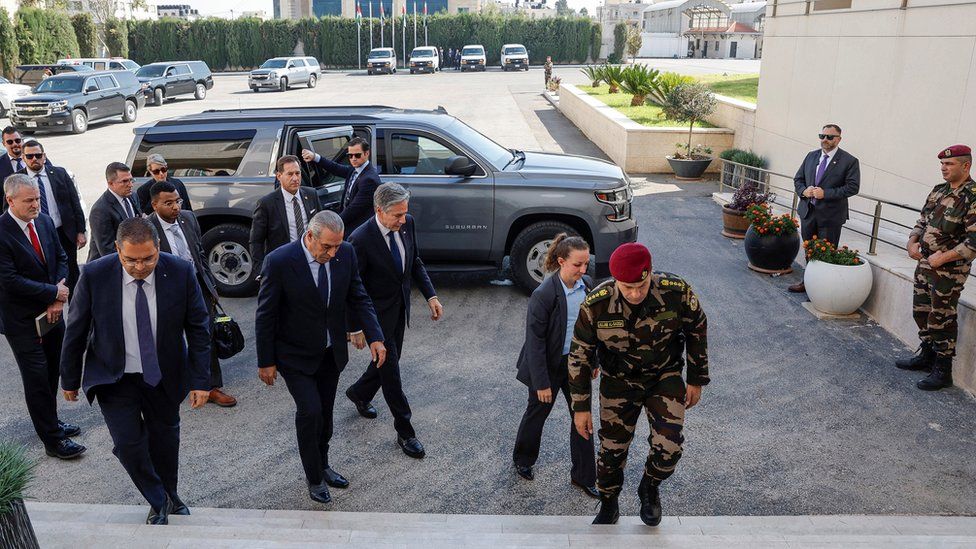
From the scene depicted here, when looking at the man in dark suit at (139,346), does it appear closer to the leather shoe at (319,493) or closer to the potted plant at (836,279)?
the leather shoe at (319,493)

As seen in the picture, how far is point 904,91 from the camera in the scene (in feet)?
35.7

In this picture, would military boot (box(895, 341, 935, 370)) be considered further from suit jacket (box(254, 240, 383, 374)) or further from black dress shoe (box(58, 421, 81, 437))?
black dress shoe (box(58, 421, 81, 437))

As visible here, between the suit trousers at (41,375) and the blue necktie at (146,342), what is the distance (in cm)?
160

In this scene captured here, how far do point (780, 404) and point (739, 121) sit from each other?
12053 mm

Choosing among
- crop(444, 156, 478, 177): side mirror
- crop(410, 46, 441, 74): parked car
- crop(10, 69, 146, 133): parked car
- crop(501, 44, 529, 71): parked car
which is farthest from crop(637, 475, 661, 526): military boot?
crop(501, 44, 529, 71): parked car

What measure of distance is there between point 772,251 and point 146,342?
25.6ft

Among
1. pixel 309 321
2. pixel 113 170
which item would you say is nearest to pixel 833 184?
pixel 309 321

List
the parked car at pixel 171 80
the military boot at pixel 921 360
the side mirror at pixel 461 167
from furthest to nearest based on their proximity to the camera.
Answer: the parked car at pixel 171 80 → the side mirror at pixel 461 167 → the military boot at pixel 921 360

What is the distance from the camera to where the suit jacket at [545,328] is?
4688mm

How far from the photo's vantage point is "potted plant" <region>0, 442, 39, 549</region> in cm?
343

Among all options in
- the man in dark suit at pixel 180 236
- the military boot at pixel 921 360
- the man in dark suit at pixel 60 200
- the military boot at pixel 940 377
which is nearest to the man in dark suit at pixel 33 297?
the man in dark suit at pixel 180 236

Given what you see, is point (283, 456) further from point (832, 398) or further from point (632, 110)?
point (632, 110)

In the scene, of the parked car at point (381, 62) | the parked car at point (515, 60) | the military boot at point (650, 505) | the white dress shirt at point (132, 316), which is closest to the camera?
the white dress shirt at point (132, 316)

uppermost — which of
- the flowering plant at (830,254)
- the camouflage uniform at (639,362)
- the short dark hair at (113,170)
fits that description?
the short dark hair at (113,170)
